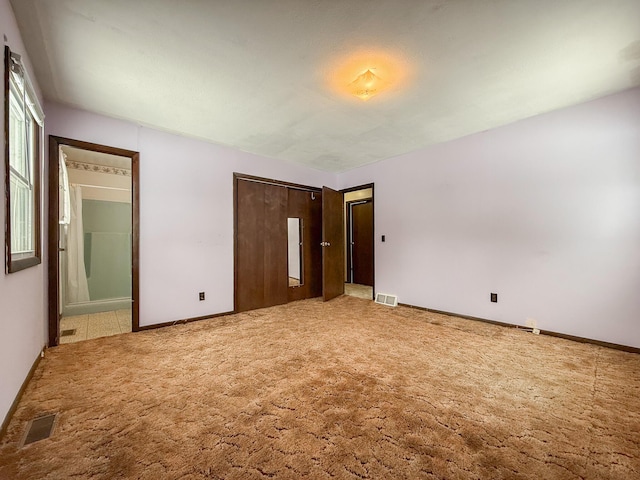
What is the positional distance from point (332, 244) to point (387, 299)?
1.32 m

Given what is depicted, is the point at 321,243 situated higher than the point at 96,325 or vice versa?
the point at 321,243

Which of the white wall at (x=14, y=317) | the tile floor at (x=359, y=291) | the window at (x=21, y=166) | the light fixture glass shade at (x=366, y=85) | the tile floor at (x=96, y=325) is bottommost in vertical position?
the tile floor at (x=359, y=291)

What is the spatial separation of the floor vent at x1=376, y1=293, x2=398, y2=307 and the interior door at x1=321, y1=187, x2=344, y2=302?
811 mm

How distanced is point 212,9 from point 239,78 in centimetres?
67

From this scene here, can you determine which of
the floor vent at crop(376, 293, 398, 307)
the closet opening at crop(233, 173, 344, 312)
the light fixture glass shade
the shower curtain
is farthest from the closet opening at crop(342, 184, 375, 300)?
the shower curtain

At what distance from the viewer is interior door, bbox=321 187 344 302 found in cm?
450

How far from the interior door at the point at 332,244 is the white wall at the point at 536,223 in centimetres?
119

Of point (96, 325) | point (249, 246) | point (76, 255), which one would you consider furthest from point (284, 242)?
point (76, 255)

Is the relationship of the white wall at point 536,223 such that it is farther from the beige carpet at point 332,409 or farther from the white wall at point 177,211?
the white wall at point 177,211

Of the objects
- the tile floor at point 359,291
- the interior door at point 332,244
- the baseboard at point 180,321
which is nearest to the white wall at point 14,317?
the baseboard at point 180,321

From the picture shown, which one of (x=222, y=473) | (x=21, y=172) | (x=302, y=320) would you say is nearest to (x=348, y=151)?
(x=302, y=320)

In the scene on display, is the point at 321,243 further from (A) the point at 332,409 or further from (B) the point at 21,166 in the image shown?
(B) the point at 21,166

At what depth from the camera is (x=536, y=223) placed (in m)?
2.96

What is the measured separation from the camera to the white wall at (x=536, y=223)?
2.51 metres
